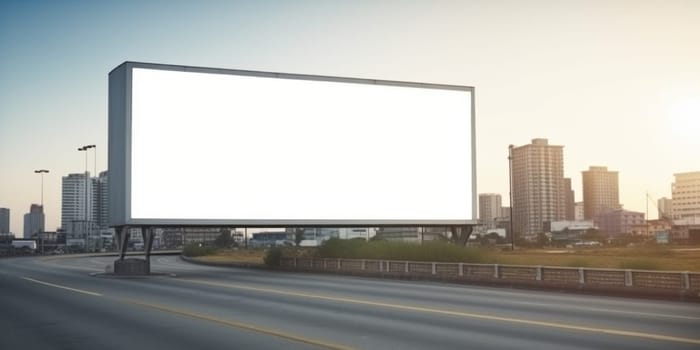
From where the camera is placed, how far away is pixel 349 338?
15.0 m

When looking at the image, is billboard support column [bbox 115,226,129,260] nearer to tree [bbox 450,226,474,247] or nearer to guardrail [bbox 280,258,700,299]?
guardrail [bbox 280,258,700,299]

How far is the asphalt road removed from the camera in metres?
14.6


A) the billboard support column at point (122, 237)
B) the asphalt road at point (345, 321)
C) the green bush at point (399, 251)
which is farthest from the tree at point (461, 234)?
the asphalt road at point (345, 321)

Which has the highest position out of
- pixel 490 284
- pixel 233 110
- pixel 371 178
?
pixel 233 110

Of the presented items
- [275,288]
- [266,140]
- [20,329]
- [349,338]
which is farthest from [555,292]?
[266,140]

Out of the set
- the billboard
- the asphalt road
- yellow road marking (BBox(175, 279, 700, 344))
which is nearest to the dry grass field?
the billboard

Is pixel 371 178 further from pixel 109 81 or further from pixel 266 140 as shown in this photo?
pixel 109 81

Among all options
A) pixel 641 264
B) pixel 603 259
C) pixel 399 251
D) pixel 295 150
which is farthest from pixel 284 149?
pixel 603 259

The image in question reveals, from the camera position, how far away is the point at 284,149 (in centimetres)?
4891

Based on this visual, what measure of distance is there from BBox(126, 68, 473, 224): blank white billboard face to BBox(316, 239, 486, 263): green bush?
7.65 ft

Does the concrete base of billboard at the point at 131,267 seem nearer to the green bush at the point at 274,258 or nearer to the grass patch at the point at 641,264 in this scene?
the green bush at the point at 274,258

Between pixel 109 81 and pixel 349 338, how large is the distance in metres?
37.7

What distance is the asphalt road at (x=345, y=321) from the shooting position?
1459 centimetres

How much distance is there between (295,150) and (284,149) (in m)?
0.71
